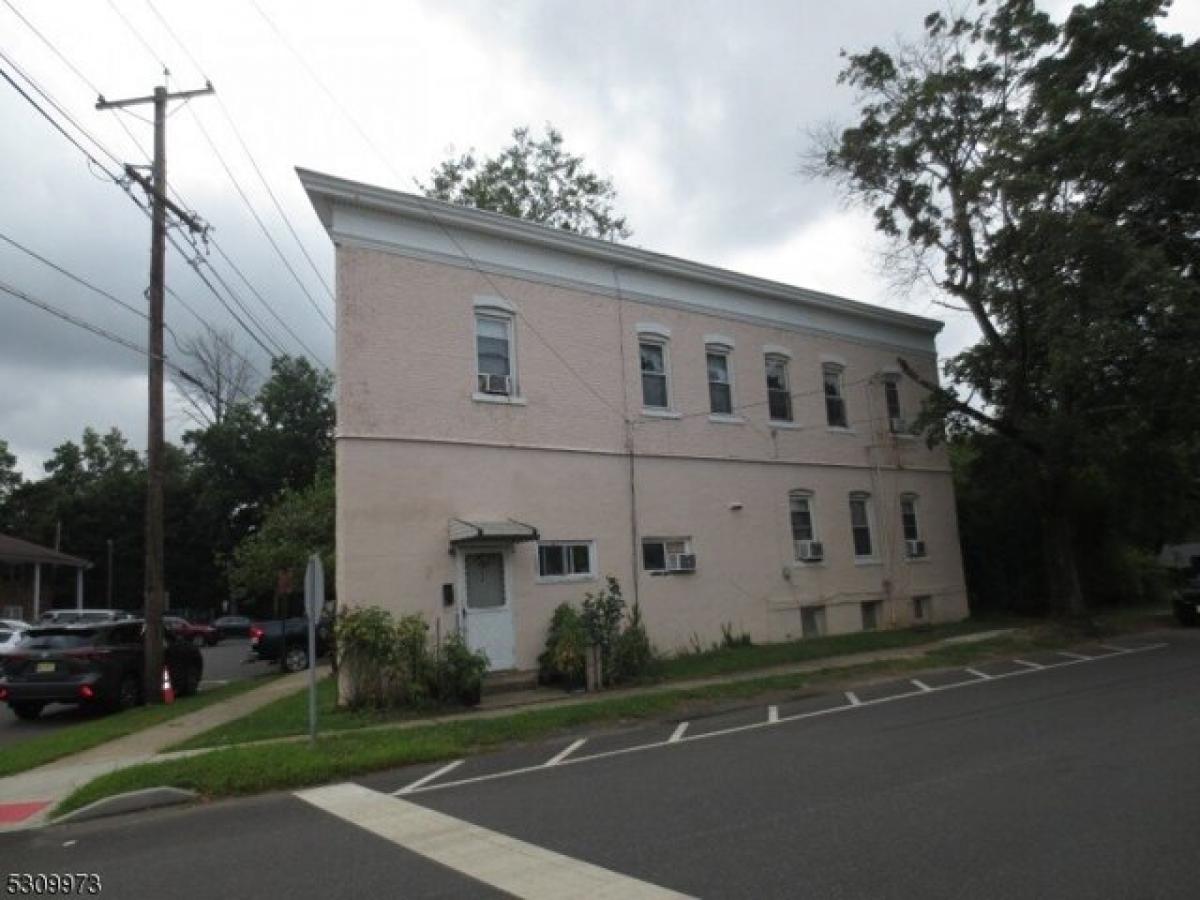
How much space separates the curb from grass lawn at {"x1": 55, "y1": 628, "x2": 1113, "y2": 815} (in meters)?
0.14

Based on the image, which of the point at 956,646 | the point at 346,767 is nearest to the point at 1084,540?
the point at 956,646

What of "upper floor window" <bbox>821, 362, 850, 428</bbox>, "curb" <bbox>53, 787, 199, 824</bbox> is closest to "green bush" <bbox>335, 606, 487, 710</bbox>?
"curb" <bbox>53, 787, 199, 824</bbox>

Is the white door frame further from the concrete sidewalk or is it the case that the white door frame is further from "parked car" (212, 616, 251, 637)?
"parked car" (212, 616, 251, 637)

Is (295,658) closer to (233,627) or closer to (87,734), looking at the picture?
(87,734)

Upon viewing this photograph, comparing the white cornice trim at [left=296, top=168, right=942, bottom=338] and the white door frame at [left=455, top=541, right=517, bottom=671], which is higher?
the white cornice trim at [left=296, top=168, right=942, bottom=338]

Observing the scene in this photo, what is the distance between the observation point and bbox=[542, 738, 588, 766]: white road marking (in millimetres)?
9273

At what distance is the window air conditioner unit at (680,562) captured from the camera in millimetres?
17578

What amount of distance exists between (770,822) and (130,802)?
575 centimetres

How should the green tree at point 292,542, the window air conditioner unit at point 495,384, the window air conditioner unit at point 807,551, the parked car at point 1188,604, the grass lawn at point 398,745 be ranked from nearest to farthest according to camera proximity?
the grass lawn at point 398,745 < the window air conditioner unit at point 495,384 < the window air conditioner unit at point 807,551 < the parked car at point 1188,604 < the green tree at point 292,542

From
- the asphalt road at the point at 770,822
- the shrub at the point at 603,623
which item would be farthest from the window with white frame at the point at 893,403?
the asphalt road at the point at 770,822

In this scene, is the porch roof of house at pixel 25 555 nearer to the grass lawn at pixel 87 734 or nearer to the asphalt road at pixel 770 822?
the grass lawn at pixel 87 734

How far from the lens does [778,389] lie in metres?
20.7

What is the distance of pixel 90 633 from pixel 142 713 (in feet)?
6.14

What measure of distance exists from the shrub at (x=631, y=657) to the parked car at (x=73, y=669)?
8488mm
